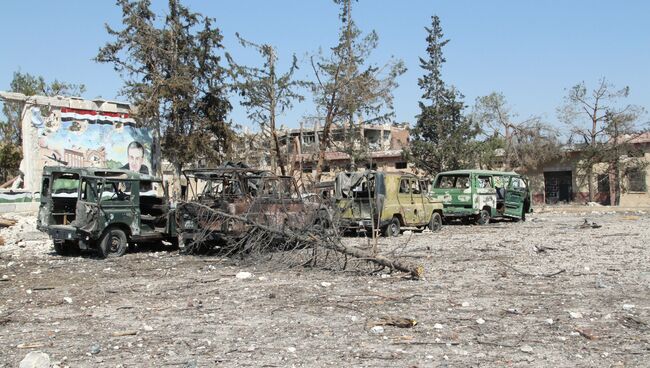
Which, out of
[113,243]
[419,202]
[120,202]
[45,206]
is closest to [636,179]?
[419,202]

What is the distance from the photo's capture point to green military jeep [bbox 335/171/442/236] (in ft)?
52.6

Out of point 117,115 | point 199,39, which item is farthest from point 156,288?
point 199,39

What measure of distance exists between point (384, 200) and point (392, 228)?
97 centimetres

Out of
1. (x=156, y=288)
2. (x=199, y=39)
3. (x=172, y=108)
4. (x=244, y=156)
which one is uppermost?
(x=199, y=39)

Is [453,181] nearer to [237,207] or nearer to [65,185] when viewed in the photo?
[237,207]

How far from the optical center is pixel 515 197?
71.3 feet

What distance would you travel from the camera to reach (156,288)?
28.9 ft

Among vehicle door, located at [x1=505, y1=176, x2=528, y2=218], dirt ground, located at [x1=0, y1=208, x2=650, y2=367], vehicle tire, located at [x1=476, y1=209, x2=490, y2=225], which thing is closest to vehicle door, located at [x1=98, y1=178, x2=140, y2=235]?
dirt ground, located at [x1=0, y1=208, x2=650, y2=367]

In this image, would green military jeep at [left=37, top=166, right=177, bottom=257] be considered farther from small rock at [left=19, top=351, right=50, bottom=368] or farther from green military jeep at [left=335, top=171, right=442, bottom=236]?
small rock at [left=19, top=351, right=50, bottom=368]

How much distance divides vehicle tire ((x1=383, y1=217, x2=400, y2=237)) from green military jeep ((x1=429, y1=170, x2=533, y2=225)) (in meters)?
4.07

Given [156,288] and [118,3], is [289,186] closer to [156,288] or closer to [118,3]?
[156,288]

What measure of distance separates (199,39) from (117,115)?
19.0ft

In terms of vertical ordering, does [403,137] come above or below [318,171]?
above

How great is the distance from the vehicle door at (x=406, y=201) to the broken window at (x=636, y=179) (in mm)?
26260
